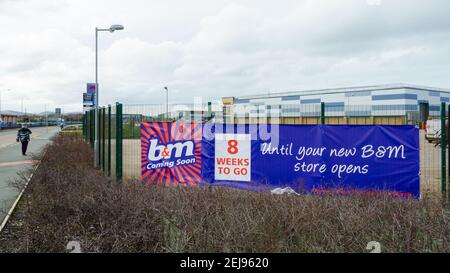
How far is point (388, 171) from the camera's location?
793 centimetres

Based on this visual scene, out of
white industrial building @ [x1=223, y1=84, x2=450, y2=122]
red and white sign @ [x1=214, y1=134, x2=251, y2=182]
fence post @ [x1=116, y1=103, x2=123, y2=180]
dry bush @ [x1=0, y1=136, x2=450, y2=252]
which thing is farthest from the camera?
white industrial building @ [x1=223, y1=84, x2=450, y2=122]

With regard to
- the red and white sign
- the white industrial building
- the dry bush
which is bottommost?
the dry bush

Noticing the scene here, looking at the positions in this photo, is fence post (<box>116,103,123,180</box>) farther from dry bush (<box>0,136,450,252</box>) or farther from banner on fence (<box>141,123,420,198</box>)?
dry bush (<box>0,136,450,252</box>)

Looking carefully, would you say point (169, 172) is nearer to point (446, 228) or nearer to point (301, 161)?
point (301, 161)

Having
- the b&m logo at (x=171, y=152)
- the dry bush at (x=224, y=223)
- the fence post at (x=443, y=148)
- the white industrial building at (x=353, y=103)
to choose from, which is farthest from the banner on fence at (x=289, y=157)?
→ the white industrial building at (x=353, y=103)

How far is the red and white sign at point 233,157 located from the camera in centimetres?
881

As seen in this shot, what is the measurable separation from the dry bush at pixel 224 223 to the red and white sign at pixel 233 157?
168 cm

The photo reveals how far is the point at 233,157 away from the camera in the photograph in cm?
891

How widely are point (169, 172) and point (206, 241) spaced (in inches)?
165

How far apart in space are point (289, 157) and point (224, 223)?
3.47 metres

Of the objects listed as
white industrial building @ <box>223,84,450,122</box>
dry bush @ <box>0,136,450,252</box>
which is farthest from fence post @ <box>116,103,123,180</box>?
white industrial building @ <box>223,84,450,122</box>

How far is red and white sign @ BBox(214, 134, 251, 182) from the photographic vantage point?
347 inches

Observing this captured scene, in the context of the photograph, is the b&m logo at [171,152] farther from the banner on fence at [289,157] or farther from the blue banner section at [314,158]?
the blue banner section at [314,158]
